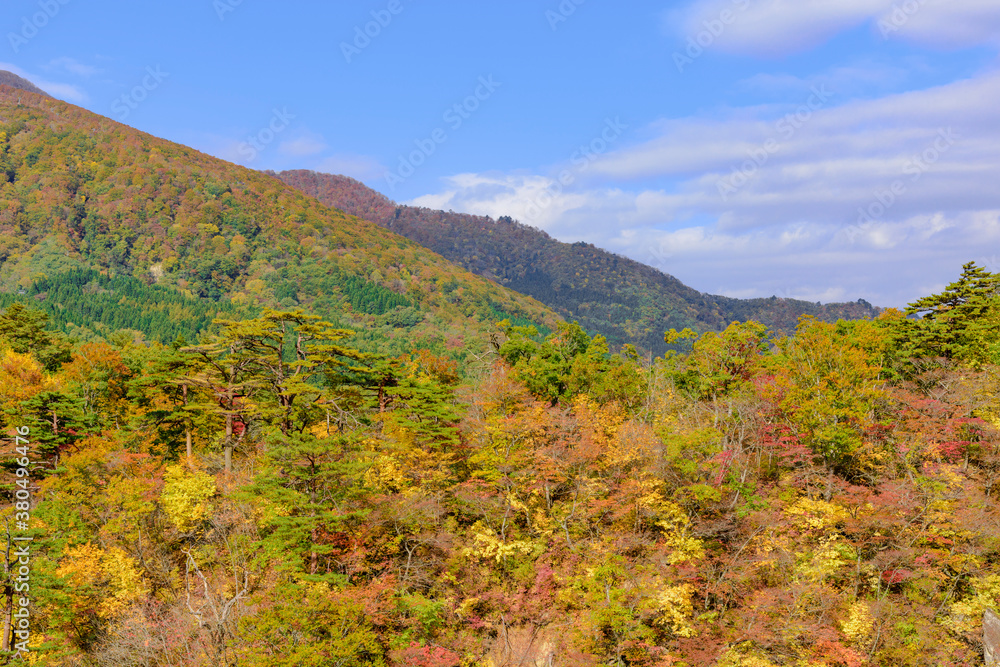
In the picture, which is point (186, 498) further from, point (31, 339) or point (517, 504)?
point (31, 339)

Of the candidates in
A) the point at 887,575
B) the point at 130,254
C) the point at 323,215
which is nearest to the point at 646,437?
the point at 887,575

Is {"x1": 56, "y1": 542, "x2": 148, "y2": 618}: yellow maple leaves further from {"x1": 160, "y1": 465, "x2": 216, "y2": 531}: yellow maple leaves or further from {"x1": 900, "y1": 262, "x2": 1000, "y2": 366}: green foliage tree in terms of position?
{"x1": 900, "y1": 262, "x2": 1000, "y2": 366}: green foliage tree

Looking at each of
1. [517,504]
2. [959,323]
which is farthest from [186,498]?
[959,323]

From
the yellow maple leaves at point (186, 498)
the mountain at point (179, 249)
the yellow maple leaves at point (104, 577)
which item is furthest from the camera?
the mountain at point (179, 249)

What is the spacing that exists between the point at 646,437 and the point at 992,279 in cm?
2578

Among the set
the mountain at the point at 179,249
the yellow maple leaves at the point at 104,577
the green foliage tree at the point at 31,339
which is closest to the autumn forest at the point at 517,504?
the yellow maple leaves at the point at 104,577

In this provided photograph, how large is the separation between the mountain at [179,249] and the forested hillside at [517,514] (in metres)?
67.6

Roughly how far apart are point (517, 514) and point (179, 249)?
135050 millimetres

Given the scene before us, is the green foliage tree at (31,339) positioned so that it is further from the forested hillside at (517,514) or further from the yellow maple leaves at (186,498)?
the yellow maple leaves at (186,498)

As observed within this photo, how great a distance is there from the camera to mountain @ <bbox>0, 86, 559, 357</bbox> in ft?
403

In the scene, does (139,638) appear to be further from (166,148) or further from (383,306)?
(166,148)

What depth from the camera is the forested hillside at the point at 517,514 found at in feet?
96.2

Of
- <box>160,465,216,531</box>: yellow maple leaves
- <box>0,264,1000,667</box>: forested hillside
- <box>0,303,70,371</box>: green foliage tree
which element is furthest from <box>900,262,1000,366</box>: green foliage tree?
<box>0,303,70,371</box>: green foliage tree

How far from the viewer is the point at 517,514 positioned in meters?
37.2
